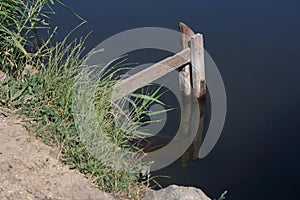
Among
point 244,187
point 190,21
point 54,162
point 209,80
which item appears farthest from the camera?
point 190,21

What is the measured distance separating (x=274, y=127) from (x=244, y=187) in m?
1.77

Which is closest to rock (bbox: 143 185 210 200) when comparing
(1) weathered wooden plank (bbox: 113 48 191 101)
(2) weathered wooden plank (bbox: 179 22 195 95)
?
(1) weathered wooden plank (bbox: 113 48 191 101)

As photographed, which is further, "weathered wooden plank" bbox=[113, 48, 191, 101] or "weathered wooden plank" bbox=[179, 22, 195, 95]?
"weathered wooden plank" bbox=[179, 22, 195, 95]

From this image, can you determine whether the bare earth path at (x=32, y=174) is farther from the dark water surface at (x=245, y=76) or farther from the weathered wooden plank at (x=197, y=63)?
the weathered wooden plank at (x=197, y=63)

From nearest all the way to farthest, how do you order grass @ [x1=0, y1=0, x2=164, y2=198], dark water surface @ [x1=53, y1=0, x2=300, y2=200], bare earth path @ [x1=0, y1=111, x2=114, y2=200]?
1. bare earth path @ [x1=0, y1=111, x2=114, y2=200]
2. grass @ [x1=0, y1=0, x2=164, y2=198]
3. dark water surface @ [x1=53, y1=0, x2=300, y2=200]

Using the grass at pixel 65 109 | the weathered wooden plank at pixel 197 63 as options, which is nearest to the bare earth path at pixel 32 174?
the grass at pixel 65 109

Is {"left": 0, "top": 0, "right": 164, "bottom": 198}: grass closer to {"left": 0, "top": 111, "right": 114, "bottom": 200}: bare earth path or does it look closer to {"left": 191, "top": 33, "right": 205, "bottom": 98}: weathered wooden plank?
{"left": 0, "top": 111, "right": 114, "bottom": 200}: bare earth path

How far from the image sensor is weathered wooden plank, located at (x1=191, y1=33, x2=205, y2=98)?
9.05 m

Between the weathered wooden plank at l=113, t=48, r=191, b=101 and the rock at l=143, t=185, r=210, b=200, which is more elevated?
the weathered wooden plank at l=113, t=48, r=191, b=101

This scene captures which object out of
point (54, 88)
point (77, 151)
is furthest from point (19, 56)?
point (77, 151)

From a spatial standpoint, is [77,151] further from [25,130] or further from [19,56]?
[19,56]

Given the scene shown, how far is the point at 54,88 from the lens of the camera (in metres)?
4.45

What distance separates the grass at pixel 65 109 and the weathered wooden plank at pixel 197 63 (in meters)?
4.42

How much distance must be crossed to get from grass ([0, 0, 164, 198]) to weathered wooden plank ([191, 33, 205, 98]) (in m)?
4.42
